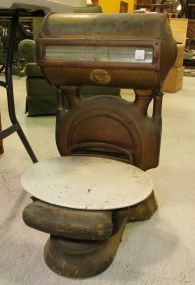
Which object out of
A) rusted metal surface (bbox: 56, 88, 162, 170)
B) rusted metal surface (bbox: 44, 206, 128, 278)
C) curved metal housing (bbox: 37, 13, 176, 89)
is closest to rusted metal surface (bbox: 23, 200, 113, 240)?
rusted metal surface (bbox: 44, 206, 128, 278)

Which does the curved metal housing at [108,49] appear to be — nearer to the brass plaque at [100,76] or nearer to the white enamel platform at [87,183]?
the brass plaque at [100,76]

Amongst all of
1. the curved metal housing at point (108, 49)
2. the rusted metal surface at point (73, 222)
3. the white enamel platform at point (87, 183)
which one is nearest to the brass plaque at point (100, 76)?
the curved metal housing at point (108, 49)

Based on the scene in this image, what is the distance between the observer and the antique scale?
44.4 inches

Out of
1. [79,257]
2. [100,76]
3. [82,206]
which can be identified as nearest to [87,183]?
[82,206]

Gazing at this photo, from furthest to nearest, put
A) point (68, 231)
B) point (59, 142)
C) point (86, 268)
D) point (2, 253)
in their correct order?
point (59, 142), point (2, 253), point (86, 268), point (68, 231)

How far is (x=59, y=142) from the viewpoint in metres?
1.62

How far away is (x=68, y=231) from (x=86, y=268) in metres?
0.23

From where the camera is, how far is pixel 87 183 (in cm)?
124

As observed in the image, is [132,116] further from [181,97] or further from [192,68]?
[192,68]

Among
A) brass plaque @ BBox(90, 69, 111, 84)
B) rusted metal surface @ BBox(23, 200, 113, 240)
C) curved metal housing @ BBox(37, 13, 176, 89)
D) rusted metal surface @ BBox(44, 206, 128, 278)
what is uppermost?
curved metal housing @ BBox(37, 13, 176, 89)

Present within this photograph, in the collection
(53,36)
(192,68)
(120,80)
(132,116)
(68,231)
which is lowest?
(192,68)

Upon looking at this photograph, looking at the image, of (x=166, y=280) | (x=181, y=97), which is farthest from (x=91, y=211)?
(x=181, y=97)

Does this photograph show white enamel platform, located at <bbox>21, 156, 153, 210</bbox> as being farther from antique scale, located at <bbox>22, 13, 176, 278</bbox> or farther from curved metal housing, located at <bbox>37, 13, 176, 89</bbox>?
curved metal housing, located at <bbox>37, 13, 176, 89</bbox>

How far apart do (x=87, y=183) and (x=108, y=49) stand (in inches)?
21.4
